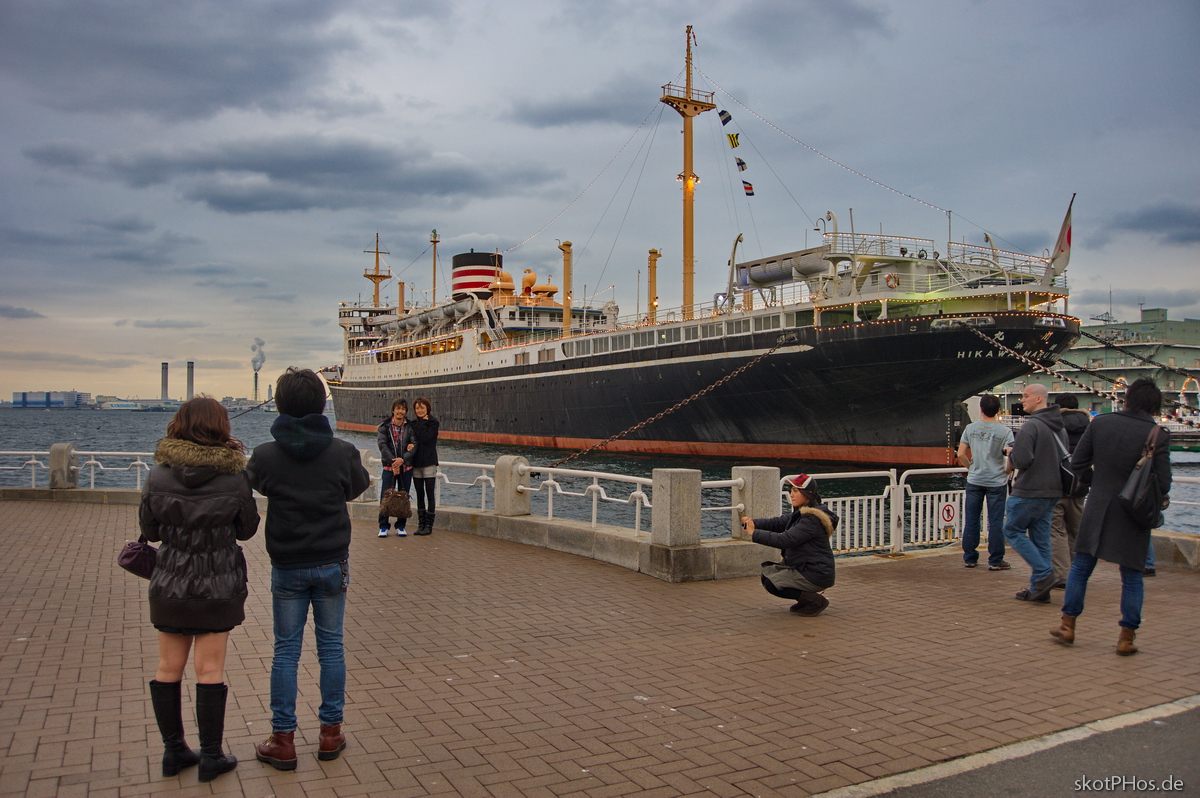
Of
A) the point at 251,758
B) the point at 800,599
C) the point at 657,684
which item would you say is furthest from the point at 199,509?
the point at 800,599

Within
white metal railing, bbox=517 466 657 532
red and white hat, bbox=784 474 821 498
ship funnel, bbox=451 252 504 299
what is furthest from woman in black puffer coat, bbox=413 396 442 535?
ship funnel, bbox=451 252 504 299

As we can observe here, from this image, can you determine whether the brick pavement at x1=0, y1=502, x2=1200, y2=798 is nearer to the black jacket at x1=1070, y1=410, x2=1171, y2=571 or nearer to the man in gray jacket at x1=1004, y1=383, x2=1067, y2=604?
the man in gray jacket at x1=1004, y1=383, x2=1067, y2=604

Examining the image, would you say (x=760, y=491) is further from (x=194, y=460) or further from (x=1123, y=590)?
(x=194, y=460)

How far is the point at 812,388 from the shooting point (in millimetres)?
32656

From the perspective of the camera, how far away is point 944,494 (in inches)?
446

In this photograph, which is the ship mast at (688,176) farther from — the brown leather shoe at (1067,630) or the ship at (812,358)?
the brown leather shoe at (1067,630)

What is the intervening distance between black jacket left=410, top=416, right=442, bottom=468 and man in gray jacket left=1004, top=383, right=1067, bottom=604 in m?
7.11

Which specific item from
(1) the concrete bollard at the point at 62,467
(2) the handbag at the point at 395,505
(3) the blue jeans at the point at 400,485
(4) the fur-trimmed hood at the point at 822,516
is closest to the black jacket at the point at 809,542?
(4) the fur-trimmed hood at the point at 822,516

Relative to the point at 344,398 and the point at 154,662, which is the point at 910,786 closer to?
the point at 154,662

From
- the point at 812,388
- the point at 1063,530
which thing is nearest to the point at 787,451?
the point at 812,388

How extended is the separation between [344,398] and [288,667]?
258ft

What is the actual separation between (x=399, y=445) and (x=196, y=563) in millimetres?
7122

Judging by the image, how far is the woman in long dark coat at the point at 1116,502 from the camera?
600 centimetres

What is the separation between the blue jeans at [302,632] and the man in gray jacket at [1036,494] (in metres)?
6.60
